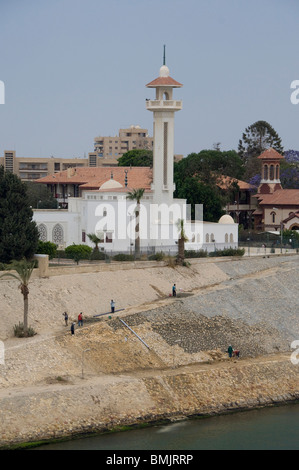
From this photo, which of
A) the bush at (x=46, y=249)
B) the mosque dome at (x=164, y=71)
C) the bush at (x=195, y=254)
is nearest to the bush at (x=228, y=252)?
the bush at (x=195, y=254)

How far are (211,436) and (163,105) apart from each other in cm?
3422

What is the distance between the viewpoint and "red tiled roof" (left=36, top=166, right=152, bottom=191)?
8902cm

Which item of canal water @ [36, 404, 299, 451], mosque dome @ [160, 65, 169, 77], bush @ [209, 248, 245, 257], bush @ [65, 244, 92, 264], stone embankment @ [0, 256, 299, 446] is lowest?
canal water @ [36, 404, 299, 451]

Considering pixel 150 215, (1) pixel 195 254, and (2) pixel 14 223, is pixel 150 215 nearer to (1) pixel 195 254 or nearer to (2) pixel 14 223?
(1) pixel 195 254

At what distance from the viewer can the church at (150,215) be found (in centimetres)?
7375

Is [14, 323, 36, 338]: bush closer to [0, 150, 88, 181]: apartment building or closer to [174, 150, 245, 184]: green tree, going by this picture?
[174, 150, 245, 184]: green tree

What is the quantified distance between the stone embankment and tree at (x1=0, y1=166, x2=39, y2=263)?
10.9ft

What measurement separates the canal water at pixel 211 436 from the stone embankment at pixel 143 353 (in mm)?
757

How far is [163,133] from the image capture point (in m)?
75.9

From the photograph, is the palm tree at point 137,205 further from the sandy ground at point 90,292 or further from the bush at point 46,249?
the bush at point 46,249

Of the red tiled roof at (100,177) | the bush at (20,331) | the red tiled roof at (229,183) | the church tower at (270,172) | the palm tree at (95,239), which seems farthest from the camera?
the church tower at (270,172)

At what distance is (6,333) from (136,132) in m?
136

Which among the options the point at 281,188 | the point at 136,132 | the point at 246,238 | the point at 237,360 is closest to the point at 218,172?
the point at 281,188

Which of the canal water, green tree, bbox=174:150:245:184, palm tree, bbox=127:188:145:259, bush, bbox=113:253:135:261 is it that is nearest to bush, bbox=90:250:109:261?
bush, bbox=113:253:135:261
